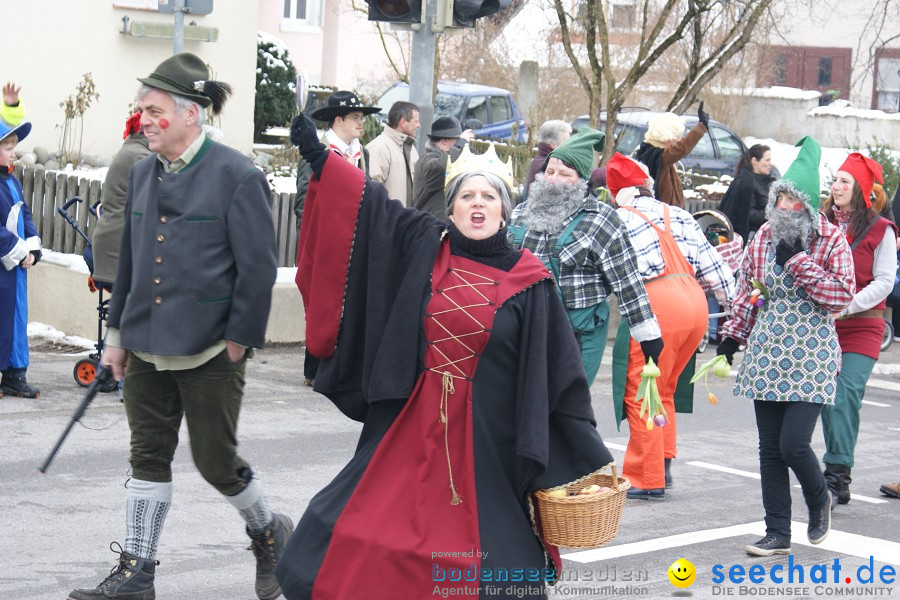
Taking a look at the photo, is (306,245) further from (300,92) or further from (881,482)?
(881,482)

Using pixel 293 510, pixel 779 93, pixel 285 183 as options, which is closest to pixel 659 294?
pixel 293 510

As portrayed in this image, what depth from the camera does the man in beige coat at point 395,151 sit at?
33.7 ft

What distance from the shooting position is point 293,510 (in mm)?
6719

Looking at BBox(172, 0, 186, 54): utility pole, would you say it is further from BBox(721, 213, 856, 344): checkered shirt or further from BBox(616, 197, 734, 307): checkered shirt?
BBox(721, 213, 856, 344): checkered shirt

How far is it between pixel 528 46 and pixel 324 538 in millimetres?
24379

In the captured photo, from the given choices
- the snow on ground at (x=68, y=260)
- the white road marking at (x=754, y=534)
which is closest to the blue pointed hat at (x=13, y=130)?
the snow on ground at (x=68, y=260)

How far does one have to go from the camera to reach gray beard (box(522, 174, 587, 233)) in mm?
6445

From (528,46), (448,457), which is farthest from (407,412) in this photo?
(528,46)

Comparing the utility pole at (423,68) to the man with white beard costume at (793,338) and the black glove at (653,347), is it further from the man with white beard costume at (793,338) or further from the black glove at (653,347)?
the black glove at (653,347)

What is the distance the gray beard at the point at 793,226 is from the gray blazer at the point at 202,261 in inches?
102

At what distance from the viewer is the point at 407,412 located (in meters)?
4.51

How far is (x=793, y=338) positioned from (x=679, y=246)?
1.18 metres

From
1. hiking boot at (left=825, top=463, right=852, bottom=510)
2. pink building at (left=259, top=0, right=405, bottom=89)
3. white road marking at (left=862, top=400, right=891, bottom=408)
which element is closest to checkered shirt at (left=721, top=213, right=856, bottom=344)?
hiking boot at (left=825, top=463, right=852, bottom=510)

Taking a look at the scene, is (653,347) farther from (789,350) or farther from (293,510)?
(293,510)
